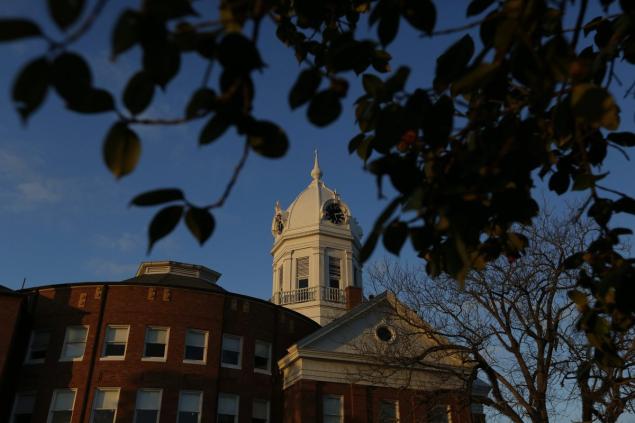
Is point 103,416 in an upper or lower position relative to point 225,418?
lower

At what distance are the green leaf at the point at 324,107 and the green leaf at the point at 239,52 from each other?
482 millimetres

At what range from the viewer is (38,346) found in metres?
28.4

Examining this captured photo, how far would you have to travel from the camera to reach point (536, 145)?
10.9 feet

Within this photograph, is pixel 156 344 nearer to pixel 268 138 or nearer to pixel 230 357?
pixel 230 357

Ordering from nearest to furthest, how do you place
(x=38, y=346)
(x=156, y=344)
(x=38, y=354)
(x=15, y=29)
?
(x=15, y=29) < (x=156, y=344) < (x=38, y=354) < (x=38, y=346)

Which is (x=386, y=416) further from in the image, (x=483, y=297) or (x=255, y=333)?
(x=483, y=297)

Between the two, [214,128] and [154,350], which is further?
[154,350]

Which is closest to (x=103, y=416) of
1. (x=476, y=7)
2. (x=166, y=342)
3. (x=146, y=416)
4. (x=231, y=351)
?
(x=146, y=416)

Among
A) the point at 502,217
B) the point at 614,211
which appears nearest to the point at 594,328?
the point at 614,211

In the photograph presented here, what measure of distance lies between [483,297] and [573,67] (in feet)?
58.4

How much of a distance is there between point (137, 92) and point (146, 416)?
88.3 ft

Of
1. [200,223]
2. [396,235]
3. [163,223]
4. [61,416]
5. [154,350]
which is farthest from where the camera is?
[154,350]

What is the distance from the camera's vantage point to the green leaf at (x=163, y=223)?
2.62 metres

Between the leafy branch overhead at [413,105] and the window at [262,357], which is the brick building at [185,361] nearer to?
the window at [262,357]
